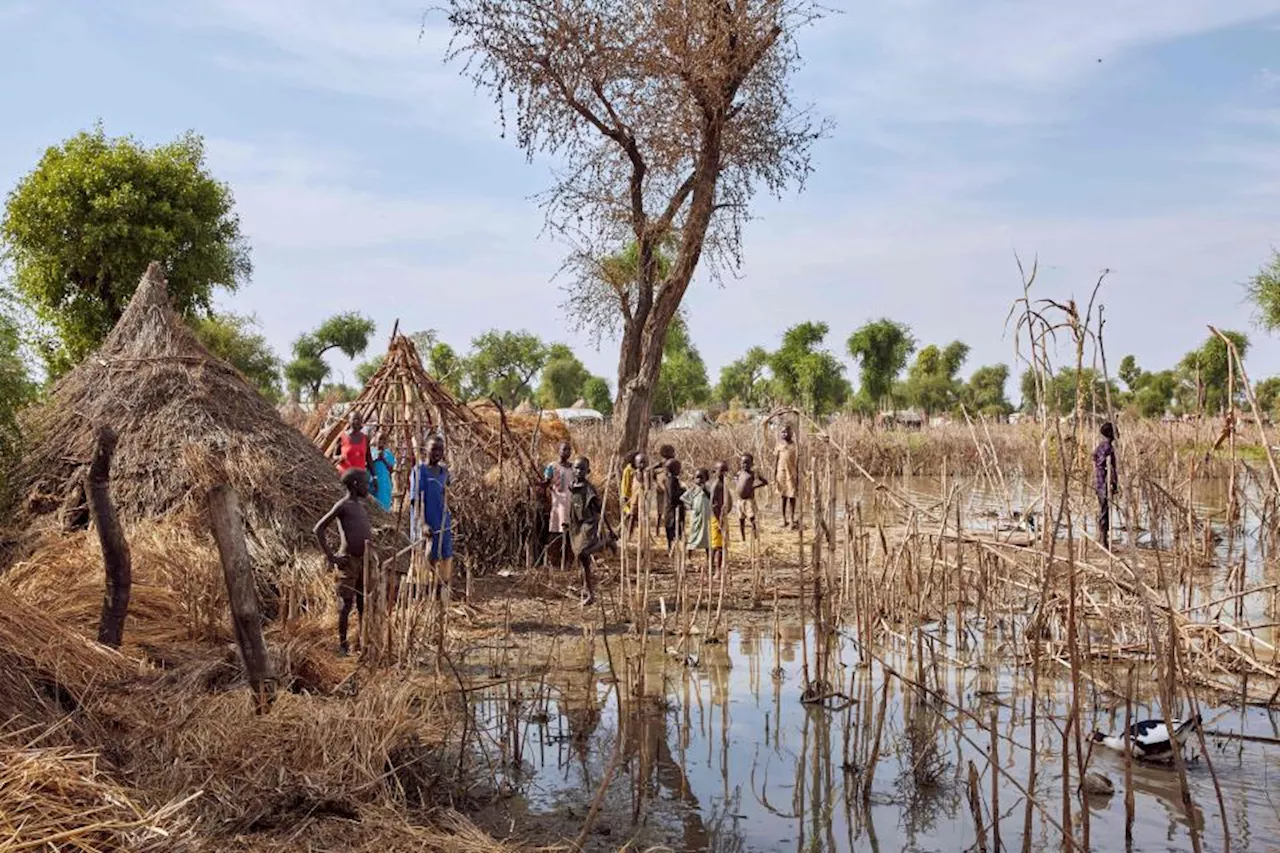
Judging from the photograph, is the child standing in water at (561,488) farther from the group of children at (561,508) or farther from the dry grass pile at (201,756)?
the dry grass pile at (201,756)

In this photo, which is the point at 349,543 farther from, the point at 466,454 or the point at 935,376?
the point at 935,376

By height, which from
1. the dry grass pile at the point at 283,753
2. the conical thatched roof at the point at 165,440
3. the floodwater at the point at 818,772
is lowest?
the floodwater at the point at 818,772

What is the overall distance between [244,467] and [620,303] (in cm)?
858

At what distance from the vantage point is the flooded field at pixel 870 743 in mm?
4863

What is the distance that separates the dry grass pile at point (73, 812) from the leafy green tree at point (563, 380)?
61461 mm

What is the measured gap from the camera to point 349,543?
7.43m

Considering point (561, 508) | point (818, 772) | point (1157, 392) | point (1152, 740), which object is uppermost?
point (1157, 392)

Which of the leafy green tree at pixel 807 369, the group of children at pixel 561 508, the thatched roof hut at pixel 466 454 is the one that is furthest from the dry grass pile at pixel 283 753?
the leafy green tree at pixel 807 369

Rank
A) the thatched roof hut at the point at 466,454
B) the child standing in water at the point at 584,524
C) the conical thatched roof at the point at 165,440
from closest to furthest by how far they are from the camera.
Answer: the conical thatched roof at the point at 165,440 → the child standing in water at the point at 584,524 → the thatched roof hut at the point at 466,454

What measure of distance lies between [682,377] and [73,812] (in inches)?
2233

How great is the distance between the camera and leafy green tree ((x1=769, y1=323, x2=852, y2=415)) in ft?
159

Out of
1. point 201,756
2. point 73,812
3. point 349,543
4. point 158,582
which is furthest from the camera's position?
point 158,582

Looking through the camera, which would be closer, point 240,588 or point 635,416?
point 240,588

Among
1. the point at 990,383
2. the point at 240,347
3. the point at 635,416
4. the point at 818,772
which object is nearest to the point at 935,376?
the point at 990,383
